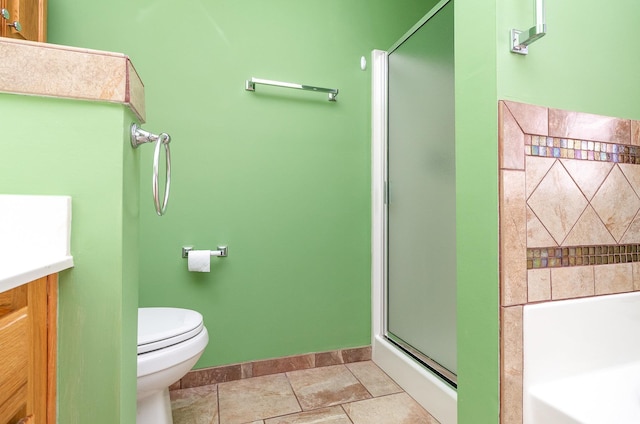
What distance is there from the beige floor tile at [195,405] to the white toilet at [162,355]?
7.4 inches

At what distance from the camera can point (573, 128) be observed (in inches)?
38.2

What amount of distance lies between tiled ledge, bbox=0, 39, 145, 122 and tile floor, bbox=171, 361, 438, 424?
4.65 ft

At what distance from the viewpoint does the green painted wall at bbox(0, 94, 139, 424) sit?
0.54 meters

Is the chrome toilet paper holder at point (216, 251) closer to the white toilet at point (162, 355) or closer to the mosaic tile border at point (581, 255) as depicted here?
the white toilet at point (162, 355)

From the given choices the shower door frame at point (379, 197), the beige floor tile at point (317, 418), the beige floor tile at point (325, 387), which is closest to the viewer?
the beige floor tile at point (317, 418)

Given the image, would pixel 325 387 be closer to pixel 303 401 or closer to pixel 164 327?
pixel 303 401

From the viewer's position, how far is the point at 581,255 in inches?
38.8

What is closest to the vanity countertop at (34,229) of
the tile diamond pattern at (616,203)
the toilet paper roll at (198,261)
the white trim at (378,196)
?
the toilet paper roll at (198,261)

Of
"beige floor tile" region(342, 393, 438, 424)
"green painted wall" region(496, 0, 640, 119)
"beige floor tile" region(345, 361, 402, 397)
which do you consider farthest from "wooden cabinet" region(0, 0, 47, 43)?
"beige floor tile" region(345, 361, 402, 397)

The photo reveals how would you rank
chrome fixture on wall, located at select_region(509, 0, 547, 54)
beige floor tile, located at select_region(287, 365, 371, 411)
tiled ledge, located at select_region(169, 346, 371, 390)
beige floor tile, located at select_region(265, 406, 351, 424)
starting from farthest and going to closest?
tiled ledge, located at select_region(169, 346, 371, 390) → beige floor tile, located at select_region(287, 365, 371, 411) → beige floor tile, located at select_region(265, 406, 351, 424) → chrome fixture on wall, located at select_region(509, 0, 547, 54)

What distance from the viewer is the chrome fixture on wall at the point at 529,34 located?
83 centimetres

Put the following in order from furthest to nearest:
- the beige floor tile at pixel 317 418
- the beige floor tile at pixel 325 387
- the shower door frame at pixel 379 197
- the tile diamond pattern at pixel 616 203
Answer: the shower door frame at pixel 379 197 → the beige floor tile at pixel 325 387 → the beige floor tile at pixel 317 418 → the tile diamond pattern at pixel 616 203

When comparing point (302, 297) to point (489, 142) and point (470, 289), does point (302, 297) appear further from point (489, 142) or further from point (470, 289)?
point (489, 142)

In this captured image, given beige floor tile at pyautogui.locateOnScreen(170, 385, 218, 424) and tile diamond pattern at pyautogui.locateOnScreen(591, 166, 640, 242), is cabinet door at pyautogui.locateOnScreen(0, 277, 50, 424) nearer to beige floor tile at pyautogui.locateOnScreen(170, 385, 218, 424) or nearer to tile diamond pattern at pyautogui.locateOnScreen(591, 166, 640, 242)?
beige floor tile at pyautogui.locateOnScreen(170, 385, 218, 424)
